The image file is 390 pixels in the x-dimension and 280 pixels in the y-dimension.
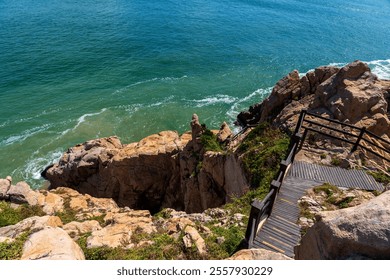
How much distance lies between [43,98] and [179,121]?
22159mm

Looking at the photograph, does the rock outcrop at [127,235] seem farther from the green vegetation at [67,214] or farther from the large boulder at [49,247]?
the green vegetation at [67,214]

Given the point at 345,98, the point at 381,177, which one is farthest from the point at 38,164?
the point at 381,177

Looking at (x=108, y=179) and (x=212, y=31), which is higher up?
(x=212, y=31)

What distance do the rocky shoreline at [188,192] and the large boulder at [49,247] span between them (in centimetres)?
4

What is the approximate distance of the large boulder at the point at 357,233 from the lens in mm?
4988

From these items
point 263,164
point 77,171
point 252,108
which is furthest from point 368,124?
point 77,171

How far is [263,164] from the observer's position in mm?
15758

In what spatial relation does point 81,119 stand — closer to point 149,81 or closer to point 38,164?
point 38,164

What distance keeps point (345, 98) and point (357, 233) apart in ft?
50.0

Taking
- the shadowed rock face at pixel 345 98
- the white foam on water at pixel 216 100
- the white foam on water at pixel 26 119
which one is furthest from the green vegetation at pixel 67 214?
the white foam on water at pixel 216 100

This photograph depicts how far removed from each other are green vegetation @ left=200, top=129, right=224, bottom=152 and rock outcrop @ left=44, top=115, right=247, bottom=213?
526 millimetres

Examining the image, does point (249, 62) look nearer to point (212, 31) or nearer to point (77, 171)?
point (212, 31)

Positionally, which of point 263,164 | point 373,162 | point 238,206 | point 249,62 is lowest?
point 249,62

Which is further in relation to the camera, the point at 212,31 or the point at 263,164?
the point at 212,31
